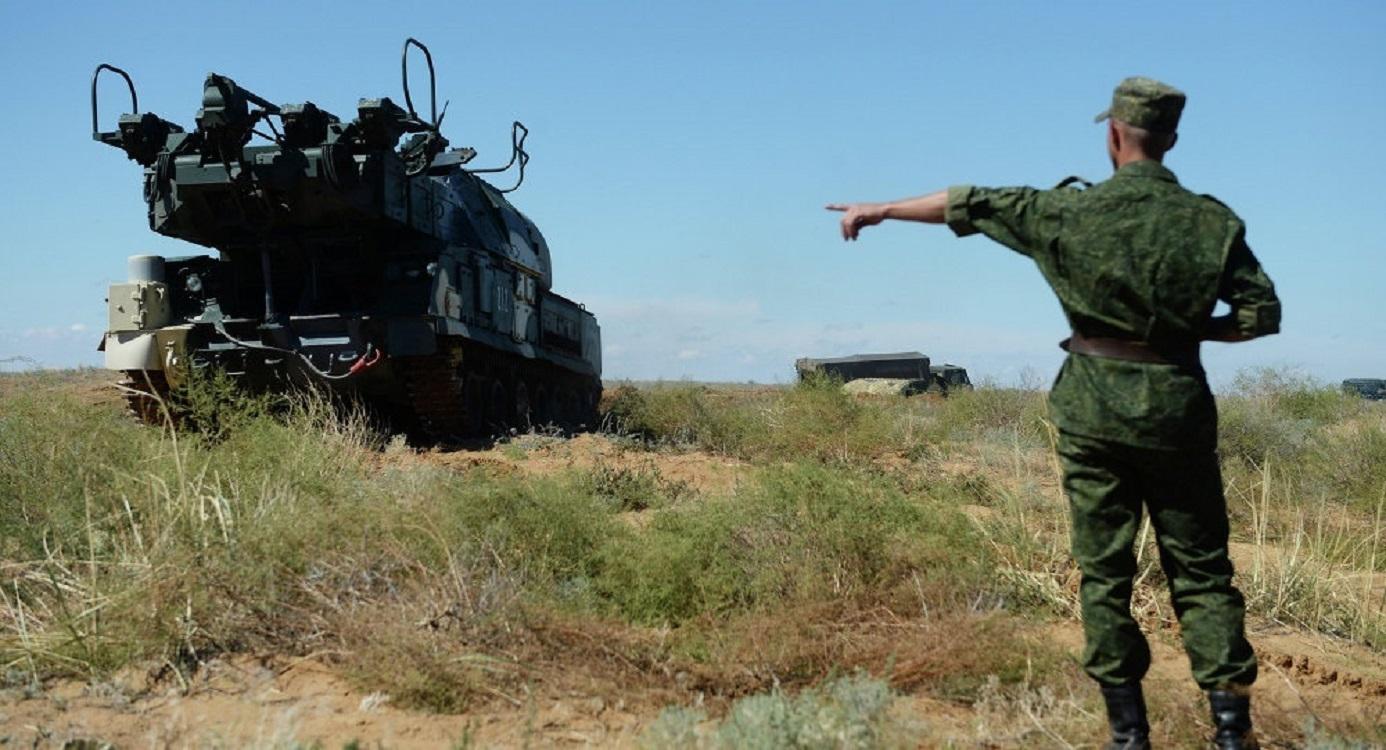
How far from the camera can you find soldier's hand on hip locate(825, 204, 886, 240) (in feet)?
12.8

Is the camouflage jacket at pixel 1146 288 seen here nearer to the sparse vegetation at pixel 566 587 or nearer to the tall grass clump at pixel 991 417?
the sparse vegetation at pixel 566 587

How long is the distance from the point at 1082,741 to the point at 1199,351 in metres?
1.16

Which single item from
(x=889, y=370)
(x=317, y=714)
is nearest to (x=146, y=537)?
(x=317, y=714)

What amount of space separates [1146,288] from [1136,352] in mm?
181

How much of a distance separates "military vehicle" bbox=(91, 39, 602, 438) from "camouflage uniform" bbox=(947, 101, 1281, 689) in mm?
8828

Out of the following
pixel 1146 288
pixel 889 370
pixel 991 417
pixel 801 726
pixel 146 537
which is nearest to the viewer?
pixel 801 726

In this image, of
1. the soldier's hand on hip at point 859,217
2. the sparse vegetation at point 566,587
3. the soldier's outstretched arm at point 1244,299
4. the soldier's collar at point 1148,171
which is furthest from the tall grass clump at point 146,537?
the soldier's outstretched arm at point 1244,299

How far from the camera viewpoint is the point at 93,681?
432 cm

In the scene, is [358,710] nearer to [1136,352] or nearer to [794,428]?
[1136,352]

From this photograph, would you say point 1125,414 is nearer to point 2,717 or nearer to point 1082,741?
point 1082,741

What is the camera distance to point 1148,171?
373cm

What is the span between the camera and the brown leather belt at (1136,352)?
11.9 ft

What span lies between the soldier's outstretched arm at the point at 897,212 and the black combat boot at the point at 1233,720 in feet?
4.99

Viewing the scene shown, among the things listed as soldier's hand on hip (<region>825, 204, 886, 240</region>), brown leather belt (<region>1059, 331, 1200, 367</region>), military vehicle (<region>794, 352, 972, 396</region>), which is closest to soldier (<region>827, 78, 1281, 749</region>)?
brown leather belt (<region>1059, 331, 1200, 367</region>)
